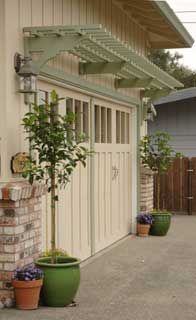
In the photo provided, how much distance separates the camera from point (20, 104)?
6.35m

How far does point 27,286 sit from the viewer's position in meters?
5.79

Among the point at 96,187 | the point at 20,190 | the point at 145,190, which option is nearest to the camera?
the point at 20,190

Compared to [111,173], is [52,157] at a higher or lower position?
higher

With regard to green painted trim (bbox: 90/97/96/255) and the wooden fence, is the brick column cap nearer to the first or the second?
green painted trim (bbox: 90/97/96/255)

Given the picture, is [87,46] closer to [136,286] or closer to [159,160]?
[136,286]

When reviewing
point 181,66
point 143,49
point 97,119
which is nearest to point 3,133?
point 97,119

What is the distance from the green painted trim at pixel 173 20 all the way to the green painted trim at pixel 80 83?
1.37m

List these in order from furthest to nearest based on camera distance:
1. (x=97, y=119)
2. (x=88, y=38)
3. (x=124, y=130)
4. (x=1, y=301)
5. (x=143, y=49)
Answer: (x=143, y=49), (x=124, y=130), (x=97, y=119), (x=88, y=38), (x=1, y=301)

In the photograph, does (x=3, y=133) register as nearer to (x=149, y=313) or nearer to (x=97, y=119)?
(x=149, y=313)

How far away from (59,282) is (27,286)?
0.35 m

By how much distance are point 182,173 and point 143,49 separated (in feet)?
13.6

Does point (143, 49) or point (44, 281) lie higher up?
point (143, 49)

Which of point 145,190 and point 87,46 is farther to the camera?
point 145,190

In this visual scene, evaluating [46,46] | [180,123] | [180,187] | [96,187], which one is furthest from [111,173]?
[180,123]
